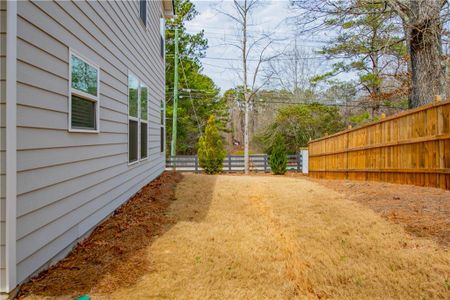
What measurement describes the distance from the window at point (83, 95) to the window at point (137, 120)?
1.75m

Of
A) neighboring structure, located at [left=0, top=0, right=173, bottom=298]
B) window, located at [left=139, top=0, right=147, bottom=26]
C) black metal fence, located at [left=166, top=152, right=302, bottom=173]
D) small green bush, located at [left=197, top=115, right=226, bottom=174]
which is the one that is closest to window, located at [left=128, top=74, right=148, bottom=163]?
neighboring structure, located at [left=0, top=0, right=173, bottom=298]

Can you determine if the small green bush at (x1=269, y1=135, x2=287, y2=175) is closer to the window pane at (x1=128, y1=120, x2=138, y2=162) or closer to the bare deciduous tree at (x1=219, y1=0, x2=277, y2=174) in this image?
the bare deciduous tree at (x1=219, y1=0, x2=277, y2=174)

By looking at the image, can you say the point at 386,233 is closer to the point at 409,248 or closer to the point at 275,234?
the point at 409,248

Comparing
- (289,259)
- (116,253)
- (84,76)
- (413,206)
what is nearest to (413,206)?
(413,206)

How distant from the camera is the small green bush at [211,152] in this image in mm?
17203

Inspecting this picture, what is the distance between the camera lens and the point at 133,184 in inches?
240

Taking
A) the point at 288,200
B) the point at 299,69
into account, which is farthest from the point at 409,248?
the point at 299,69

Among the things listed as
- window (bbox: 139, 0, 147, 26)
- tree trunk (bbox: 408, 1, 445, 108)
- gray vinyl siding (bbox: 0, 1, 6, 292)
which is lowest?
gray vinyl siding (bbox: 0, 1, 6, 292)

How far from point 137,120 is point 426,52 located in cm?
620

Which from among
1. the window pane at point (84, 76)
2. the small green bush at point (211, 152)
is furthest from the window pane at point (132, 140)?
the small green bush at point (211, 152)

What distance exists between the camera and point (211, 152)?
1720 cm

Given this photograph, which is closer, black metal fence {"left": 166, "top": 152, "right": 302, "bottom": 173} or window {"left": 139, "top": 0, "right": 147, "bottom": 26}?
window {"left": 139, "top": 0, "right": 147, "bottom": 26}

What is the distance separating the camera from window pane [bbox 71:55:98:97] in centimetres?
346

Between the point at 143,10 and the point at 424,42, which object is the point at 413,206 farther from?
the point at 143,10
